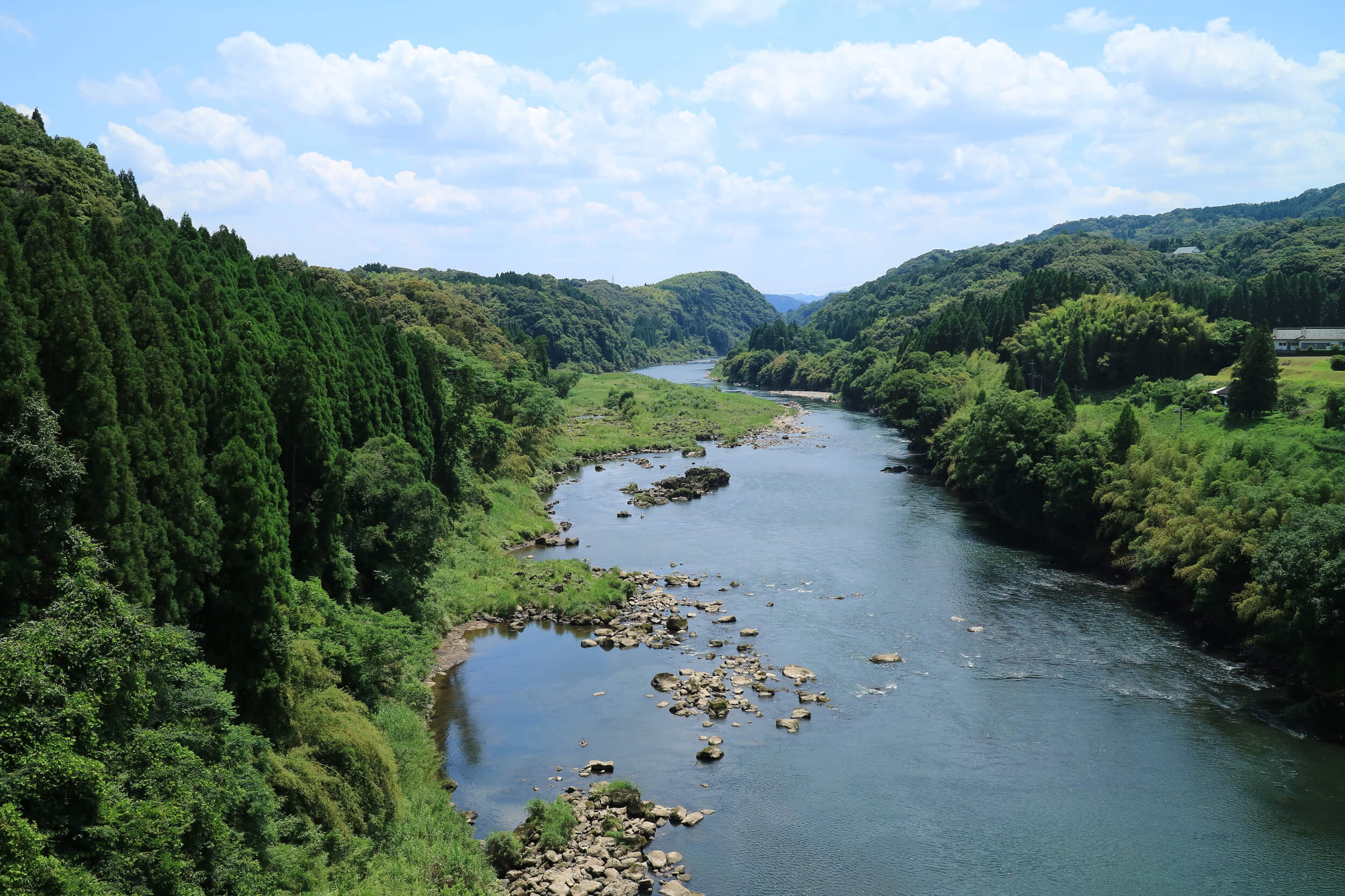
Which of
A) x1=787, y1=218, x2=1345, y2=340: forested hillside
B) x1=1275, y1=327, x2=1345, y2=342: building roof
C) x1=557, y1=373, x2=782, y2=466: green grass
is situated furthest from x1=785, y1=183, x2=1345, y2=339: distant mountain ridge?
x1=557, y1=373, x2=782, y2=466: green grass

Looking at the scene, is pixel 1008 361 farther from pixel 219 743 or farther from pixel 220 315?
pixel 219 743

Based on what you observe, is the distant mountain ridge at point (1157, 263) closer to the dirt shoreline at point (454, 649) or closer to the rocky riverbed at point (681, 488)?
the rocky riverbed at point (681, 488)

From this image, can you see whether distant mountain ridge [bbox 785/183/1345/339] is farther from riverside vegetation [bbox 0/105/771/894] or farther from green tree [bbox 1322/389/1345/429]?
riverside vegetation [bbox 0/105/771/894]

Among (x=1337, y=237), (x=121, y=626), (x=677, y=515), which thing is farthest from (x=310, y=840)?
(x=1337, y=237)

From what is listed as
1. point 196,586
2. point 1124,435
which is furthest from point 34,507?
point 1124,435

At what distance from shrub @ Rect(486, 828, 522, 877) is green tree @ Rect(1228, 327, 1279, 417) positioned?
48596mm

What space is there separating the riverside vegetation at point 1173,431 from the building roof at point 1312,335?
4.56 metres

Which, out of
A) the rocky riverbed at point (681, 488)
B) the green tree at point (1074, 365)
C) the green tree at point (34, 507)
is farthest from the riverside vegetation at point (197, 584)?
the green tree at point (1074, 365)

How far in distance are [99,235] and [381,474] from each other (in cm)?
1297

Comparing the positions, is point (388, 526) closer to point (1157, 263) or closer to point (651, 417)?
point (651, 417)

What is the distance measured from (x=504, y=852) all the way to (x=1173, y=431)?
4627 cm

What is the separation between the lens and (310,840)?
19797mm

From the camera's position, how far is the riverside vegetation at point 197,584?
1455 cm

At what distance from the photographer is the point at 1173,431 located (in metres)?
51.2
